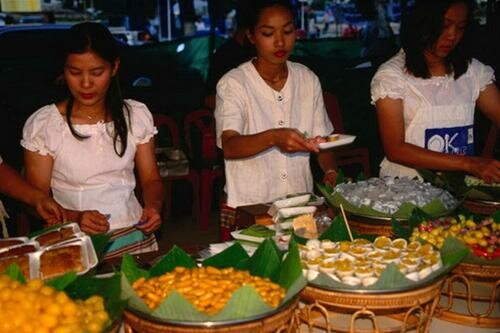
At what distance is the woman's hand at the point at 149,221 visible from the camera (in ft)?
8.63

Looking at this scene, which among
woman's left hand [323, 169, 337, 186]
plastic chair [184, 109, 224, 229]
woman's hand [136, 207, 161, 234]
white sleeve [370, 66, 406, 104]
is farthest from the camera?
plastic chair [184, 109, 224, 229]

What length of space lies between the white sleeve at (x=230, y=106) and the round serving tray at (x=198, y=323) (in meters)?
1.41

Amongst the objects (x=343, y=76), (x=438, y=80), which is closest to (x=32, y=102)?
(x=343, y=76)

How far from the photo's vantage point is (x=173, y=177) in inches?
218

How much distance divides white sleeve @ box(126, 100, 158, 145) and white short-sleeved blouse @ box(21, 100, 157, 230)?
0.02m

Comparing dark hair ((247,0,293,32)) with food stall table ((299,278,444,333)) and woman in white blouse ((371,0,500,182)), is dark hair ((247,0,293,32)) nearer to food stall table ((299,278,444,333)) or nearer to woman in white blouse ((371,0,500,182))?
woman in white blouse ((371,0,500,182))

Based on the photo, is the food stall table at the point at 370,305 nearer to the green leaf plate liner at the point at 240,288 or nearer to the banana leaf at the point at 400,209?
the green leaf plate liner at the point at 240,288

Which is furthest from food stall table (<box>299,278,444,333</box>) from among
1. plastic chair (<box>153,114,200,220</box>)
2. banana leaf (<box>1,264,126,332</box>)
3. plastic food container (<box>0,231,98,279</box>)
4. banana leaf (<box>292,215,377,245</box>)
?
plastic chair (<box>153,114,200,220</box>)

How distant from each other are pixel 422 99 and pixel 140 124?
133cm

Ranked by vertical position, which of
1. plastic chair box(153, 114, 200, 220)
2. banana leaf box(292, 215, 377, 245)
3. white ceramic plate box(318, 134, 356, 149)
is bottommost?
plastic chair box(153, 114, 200, 220)

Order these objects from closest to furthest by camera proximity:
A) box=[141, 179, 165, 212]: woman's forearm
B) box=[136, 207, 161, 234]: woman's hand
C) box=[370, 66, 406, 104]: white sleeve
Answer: box=[136, 207, 161, 234]: woman's hand → box=[141, 179, 165, 212]: woman's forearm → box=[370, 66, 406, 104]: white sleeve

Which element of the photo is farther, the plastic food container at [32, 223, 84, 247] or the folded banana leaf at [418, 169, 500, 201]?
the folded banana leaf at [418, 169, 500, 201]

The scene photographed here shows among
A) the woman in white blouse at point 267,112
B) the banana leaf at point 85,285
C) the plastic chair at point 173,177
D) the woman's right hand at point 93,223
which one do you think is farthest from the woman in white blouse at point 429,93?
the plastic chair at point 173,177

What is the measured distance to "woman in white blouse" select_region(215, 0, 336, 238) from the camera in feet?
9.56
